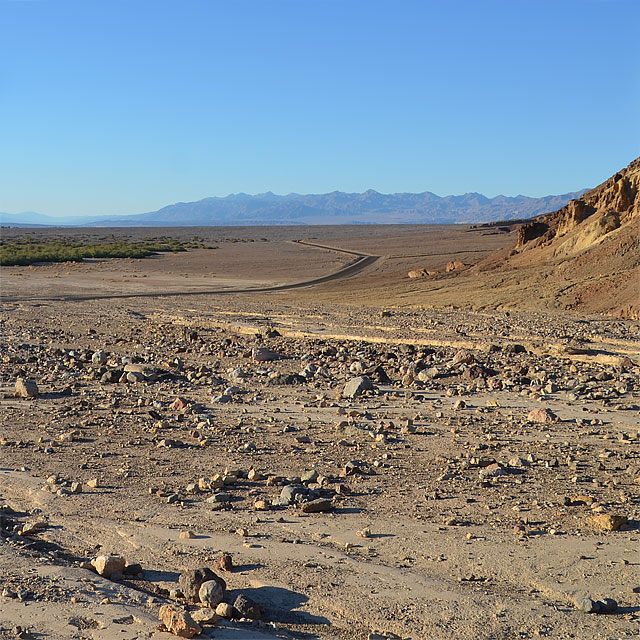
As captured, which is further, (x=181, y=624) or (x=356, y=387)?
(x=356, y=387)

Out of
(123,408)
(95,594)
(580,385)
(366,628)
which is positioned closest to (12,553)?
(95,594)

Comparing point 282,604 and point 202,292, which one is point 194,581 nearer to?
point 282,604

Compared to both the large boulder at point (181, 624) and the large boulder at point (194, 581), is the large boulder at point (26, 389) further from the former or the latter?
the large boulder at point (181, 624)

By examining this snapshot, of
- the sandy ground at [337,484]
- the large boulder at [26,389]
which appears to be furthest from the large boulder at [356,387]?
the large boulder at [26,389]

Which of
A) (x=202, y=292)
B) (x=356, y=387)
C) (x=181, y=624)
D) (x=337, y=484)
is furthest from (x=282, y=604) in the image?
(x=202, y=292)

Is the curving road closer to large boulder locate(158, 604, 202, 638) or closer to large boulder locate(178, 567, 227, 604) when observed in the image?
large boulder locate(178, 567, 227, 604)

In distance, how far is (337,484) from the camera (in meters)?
7.21

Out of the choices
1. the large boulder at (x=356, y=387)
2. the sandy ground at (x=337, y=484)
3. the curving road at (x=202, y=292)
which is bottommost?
the sandy ground at (x=337, y=484)

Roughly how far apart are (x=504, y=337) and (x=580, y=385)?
4882mm

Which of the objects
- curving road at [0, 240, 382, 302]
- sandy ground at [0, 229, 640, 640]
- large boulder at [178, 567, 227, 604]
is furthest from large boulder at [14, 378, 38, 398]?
curving road at [0, 240, 382, 302]

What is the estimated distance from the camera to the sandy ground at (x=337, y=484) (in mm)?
4855

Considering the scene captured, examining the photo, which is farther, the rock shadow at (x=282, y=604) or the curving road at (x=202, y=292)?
the curving road at (x=202, y=292)

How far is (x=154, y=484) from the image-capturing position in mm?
7352

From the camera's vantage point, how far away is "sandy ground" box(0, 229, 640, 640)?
15.9 ft
